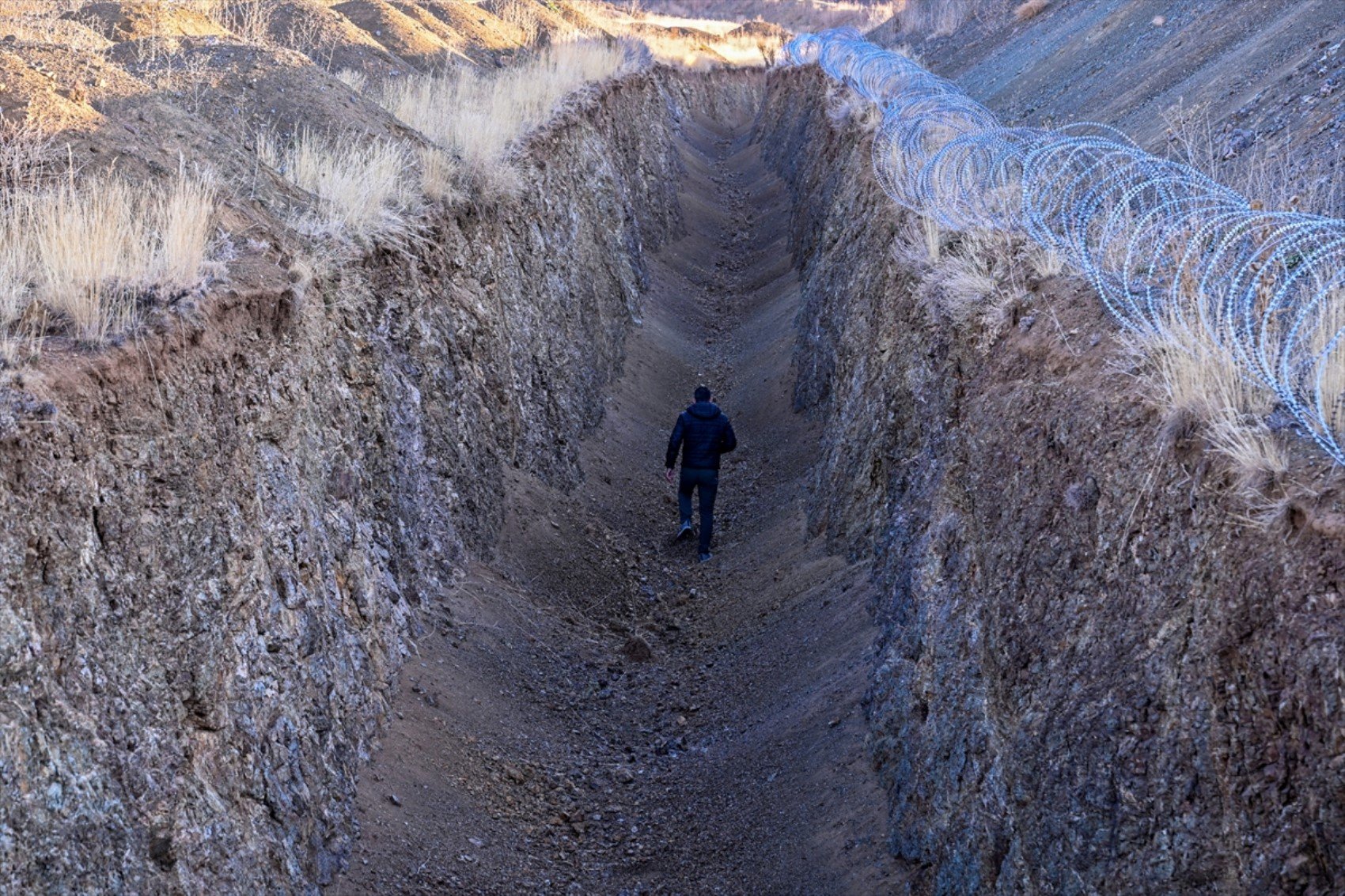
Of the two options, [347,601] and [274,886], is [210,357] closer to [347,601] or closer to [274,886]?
[347,601]

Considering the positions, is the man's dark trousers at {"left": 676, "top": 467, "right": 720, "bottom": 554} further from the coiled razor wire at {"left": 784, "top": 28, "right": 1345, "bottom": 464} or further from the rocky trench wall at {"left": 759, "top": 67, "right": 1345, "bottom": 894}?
the coiled razor wire at {"left": 784, "top": 28, "right": 1345, "bottom": 464}

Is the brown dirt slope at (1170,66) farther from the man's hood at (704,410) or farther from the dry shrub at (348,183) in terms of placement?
the dry shrub at (348,183)

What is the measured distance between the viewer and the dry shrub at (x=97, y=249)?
19.8 ft

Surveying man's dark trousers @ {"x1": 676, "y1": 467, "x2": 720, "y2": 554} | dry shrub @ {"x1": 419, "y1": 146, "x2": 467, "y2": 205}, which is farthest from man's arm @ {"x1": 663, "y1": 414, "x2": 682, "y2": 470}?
dry shrub @ {"x1": 419, "y1": 146, "x2": 467, "y2": 205}

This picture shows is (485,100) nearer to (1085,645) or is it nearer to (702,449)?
(702,449)

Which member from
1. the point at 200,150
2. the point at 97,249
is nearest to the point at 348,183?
the point at 200,150

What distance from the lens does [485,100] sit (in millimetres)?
16938

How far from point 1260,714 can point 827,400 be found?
1000cm

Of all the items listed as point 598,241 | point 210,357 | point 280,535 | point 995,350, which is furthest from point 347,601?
point 598,241

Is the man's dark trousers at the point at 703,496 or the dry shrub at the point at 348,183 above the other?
the dry shrub at the point at 348,183

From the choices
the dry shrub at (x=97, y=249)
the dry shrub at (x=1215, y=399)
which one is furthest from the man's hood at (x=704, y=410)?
the dry shrub at (x=1215, y=399)

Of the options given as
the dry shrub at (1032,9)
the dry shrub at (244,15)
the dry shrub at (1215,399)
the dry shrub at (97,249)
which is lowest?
the dry shrub at (244,15)

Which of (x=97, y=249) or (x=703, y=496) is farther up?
(x=97, y=249)

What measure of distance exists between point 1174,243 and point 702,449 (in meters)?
6.14
